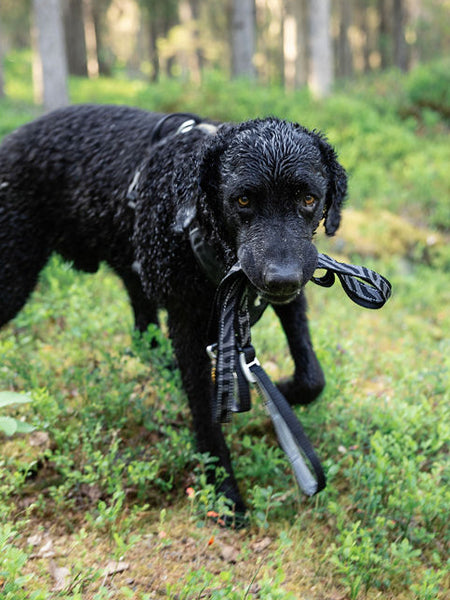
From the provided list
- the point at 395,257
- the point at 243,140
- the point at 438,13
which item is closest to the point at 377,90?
the point at 395,257

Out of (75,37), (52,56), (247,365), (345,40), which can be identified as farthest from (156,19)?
(247,365)

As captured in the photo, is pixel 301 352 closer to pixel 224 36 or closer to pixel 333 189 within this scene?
pixel 333 189

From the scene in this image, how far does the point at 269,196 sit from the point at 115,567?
175cm

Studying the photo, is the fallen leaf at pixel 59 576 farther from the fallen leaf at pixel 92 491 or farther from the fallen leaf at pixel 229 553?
the fallen leaf at pixel 229 553

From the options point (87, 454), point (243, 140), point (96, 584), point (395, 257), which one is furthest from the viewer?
point (395, 257)

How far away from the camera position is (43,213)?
146 inches

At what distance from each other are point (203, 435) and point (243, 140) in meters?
1.59

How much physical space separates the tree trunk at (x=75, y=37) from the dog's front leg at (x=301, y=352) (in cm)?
2163

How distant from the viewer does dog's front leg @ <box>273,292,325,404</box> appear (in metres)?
3.21

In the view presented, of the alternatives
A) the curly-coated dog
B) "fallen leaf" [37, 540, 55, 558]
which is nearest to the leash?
the curly-coated dog

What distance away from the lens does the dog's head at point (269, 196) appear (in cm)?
229

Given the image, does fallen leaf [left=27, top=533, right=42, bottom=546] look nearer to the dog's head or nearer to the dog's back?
the dog's back

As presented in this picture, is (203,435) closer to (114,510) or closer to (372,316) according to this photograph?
(114,510)

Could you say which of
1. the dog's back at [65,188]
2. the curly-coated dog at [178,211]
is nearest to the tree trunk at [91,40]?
the dog's back at [65,188]
